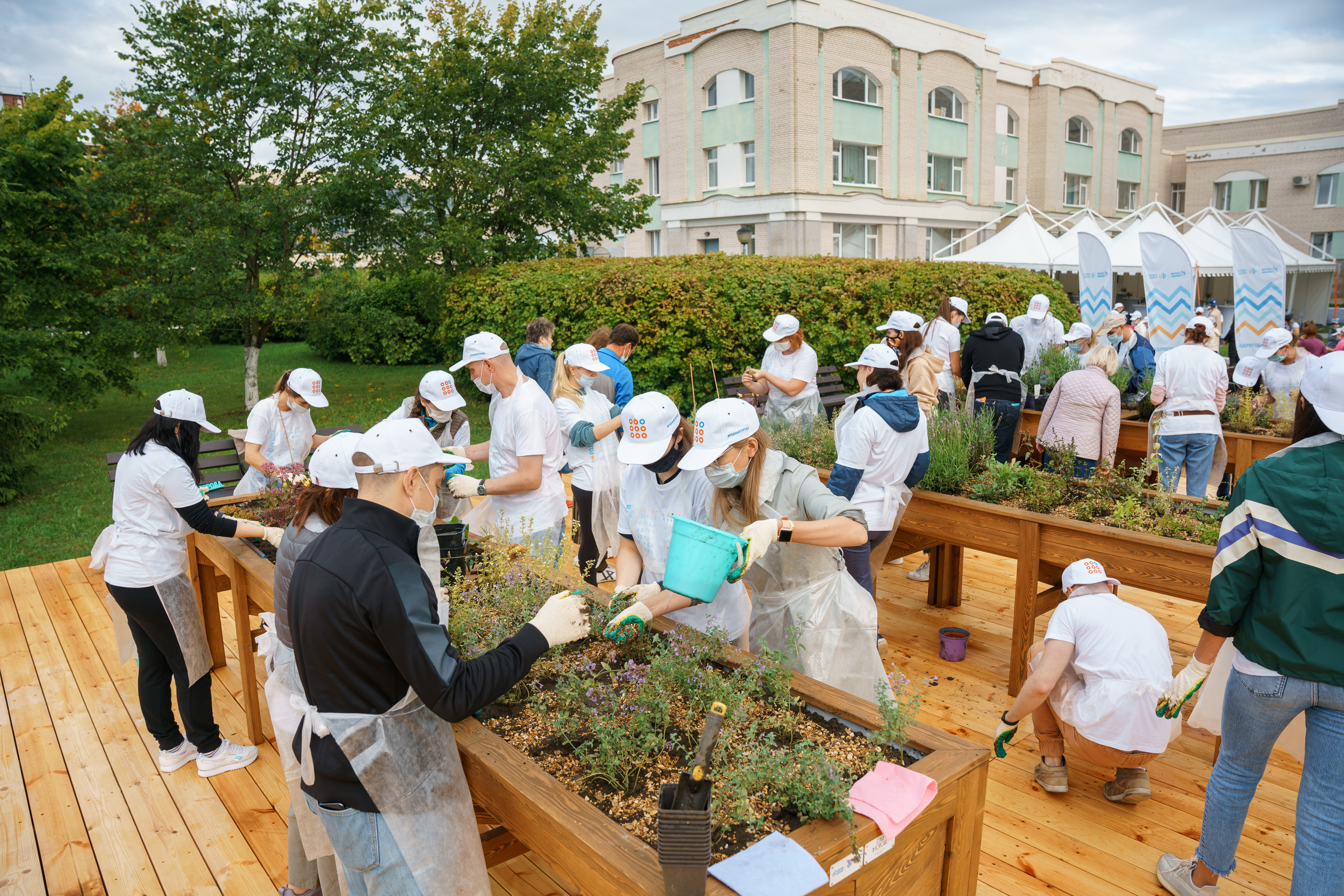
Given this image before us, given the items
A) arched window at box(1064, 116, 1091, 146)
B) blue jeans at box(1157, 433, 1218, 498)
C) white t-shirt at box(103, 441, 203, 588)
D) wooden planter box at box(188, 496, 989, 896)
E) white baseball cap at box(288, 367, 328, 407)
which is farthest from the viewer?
arched window at box(1064, 116, 1091, 146)

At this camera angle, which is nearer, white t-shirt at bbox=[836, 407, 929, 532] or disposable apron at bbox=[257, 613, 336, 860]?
disposable apron at bbox=[257, 613, 336, 860]

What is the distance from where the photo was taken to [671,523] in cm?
295

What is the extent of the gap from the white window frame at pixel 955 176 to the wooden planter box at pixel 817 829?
25.0 metres

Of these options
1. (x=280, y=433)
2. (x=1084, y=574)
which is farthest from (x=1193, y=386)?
(x=280, y=433)

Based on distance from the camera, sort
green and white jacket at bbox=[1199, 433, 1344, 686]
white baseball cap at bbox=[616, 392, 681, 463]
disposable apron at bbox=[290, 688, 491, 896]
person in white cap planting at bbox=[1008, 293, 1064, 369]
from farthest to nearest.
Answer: person in white cap planting at bbox=[1008, 293, 1064, 369] < white baseball cap at bbox=[616, 392, 681, 463] < green and white jacket at bbox=[1199, 433, 1344, 686] < disposable apron at bbox=[290, 688, 491, 896]

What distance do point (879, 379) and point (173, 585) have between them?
3.31m

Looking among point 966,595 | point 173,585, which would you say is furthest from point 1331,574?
point 173,585

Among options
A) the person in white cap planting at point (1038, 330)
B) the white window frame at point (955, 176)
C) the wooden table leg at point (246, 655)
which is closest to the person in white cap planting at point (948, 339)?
the person in white cap planting at point (1038, 330)

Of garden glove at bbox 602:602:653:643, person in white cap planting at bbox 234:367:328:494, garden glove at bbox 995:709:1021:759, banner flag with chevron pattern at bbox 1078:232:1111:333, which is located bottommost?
garden glove at bbox 995:709:1021:759

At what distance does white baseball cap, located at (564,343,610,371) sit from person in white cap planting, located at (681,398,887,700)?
1.97 m

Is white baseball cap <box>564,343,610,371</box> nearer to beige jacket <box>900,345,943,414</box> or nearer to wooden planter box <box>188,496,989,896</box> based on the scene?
beige jacket <box>900,345,943,414</box>

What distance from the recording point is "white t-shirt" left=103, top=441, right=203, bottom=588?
3.29 meters

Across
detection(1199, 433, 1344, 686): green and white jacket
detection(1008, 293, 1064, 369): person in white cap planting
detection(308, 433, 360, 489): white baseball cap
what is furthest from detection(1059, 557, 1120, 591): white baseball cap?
detection(1008, 293, 1064, 369): person in white cap planting

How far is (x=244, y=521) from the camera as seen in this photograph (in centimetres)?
346
